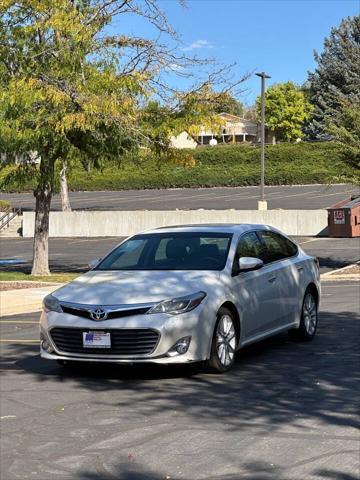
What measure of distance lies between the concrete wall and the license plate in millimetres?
30803

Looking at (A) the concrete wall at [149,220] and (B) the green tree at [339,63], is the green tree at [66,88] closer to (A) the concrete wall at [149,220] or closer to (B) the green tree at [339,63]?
(A) the concrete wall at [149,220]

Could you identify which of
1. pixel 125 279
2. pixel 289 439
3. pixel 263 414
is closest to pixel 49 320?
pixel 125 279

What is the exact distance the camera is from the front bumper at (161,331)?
7.84 meters

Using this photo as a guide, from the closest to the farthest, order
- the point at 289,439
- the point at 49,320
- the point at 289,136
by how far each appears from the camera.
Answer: the point at 289,439, the point at 49,320, the point at 289,136

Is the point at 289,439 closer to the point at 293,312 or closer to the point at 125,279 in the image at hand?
the point at 125,279

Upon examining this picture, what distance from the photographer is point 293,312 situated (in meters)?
10.2

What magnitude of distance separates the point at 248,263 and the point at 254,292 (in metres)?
0.40

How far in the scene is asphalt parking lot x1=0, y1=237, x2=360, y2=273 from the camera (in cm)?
2627

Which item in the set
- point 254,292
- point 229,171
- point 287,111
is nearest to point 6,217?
point 229,171

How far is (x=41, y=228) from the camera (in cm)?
2103

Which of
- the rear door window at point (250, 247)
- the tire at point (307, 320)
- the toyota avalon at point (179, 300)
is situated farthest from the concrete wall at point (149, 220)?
the rear door window at point (250, 247)

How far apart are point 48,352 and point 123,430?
7.46 ft

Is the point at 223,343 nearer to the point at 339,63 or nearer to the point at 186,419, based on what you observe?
the point at 186,419

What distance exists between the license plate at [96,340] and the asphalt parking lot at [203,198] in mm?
39574
